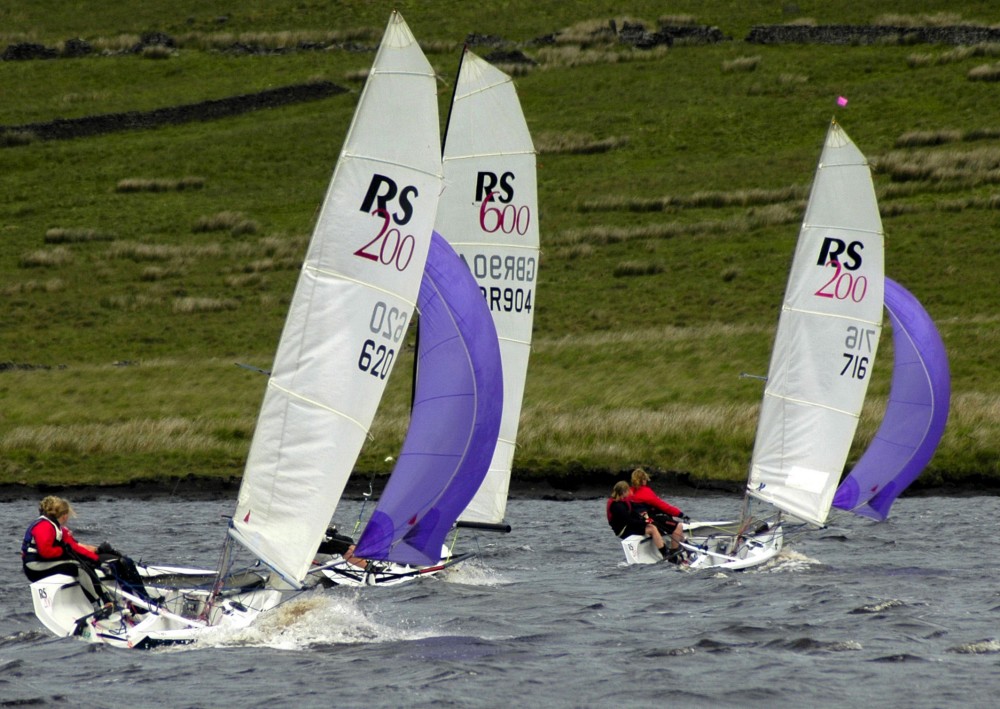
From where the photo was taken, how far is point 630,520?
78.3ft

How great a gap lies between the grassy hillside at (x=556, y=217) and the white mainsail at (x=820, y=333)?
9.52m

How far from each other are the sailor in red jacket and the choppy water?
1.21 ft

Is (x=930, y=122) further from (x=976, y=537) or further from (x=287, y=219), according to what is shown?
(x=976, y=537)

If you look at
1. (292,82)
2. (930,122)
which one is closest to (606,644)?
(930,122)

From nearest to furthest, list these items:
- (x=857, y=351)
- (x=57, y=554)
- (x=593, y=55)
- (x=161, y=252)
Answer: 1. (x=57, y=554)
2. (x=857, y=351)
3. (x=161, y=252)
4. (x=593, y=55)

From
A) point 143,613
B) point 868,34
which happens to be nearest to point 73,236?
point 143,613

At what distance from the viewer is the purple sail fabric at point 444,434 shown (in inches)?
713

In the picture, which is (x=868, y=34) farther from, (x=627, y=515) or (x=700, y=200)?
(x=627, y=515)

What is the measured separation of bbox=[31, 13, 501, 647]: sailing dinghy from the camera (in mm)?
17000

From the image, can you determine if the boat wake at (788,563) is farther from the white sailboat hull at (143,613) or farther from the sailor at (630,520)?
the white sailboat hull at (143,613)

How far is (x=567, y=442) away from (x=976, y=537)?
38.6ft

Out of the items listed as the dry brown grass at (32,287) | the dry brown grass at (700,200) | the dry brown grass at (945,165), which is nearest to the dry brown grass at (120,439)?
the dry brown grass at (32,287)

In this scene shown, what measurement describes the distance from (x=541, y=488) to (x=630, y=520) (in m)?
11.0

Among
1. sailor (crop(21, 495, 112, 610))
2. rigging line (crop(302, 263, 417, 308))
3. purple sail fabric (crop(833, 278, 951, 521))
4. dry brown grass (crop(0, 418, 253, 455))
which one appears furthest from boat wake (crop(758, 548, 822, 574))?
dry brown grass (crop(0, 418, 253, 455))
